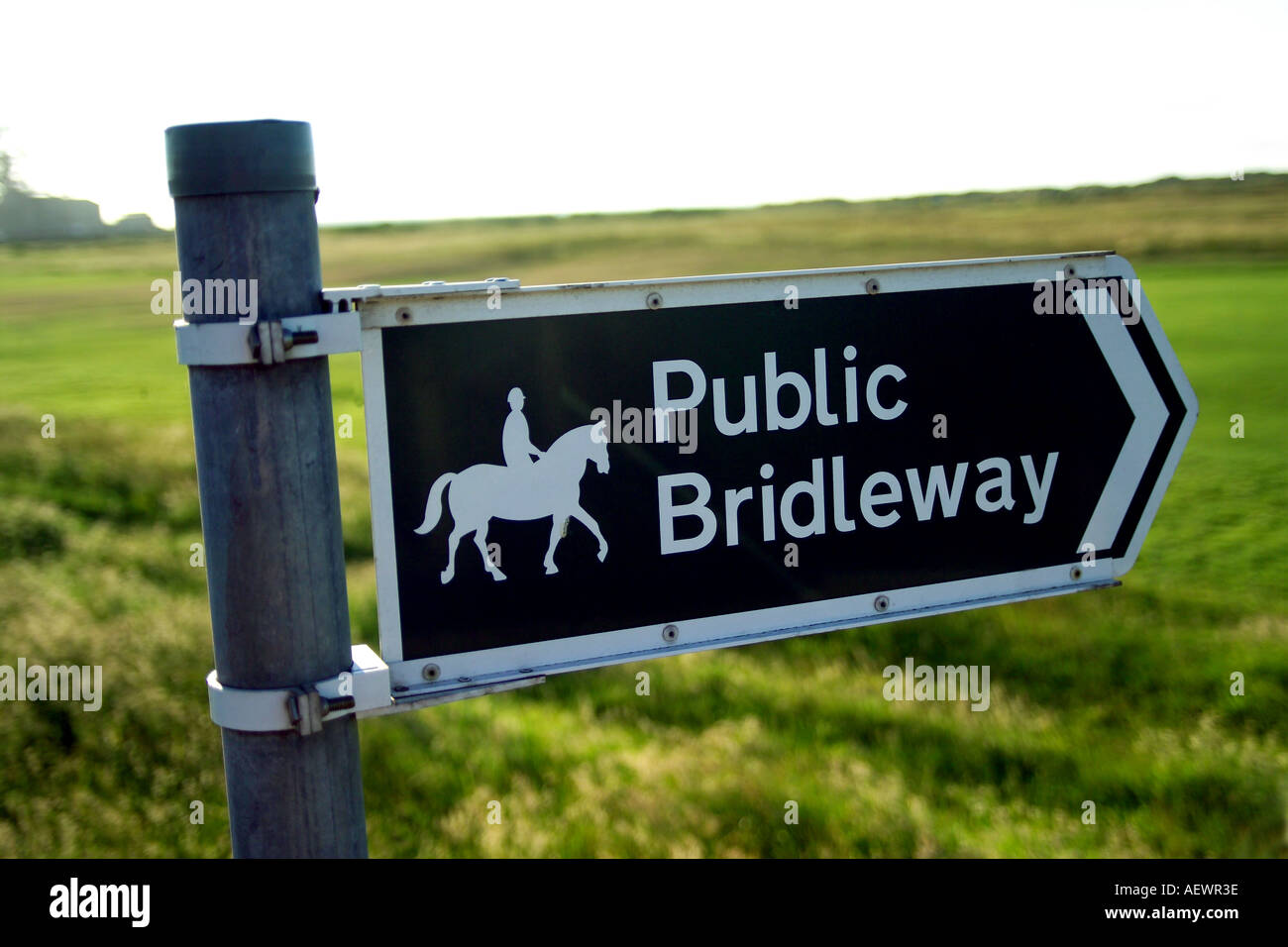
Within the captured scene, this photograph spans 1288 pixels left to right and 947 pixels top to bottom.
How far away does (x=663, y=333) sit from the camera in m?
1.79

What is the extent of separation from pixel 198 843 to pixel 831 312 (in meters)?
3.83

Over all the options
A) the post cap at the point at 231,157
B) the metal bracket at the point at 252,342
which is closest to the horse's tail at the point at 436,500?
the metal bracket at the point at 252,342

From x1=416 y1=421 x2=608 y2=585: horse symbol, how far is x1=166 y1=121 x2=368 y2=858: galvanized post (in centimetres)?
19

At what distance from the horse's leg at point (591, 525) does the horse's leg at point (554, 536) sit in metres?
0.02

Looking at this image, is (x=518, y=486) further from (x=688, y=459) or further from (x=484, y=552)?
(x=688, y=459)

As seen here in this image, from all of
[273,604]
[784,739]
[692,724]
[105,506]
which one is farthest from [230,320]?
[105,506]

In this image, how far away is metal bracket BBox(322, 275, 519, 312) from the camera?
1476mm

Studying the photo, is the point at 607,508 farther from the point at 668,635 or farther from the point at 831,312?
the point at 831,312

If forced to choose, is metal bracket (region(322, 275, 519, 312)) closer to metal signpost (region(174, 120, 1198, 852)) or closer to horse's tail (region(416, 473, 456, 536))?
metal signpost (region(174, 120, 1198, 852))

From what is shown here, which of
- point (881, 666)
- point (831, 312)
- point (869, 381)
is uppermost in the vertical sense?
point (831, 312)

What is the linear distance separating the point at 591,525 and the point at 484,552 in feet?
0.58

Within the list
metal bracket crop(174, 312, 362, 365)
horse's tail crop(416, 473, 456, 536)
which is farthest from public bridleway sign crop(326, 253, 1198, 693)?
metal bracket crop(174, 312, 362, 365)

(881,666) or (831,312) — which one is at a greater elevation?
(831,312)

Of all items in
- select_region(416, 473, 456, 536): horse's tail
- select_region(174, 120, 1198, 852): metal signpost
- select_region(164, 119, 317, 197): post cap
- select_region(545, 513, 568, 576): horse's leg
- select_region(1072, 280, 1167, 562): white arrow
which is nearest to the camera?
select_region(164, 119, 317, 197): post cap
